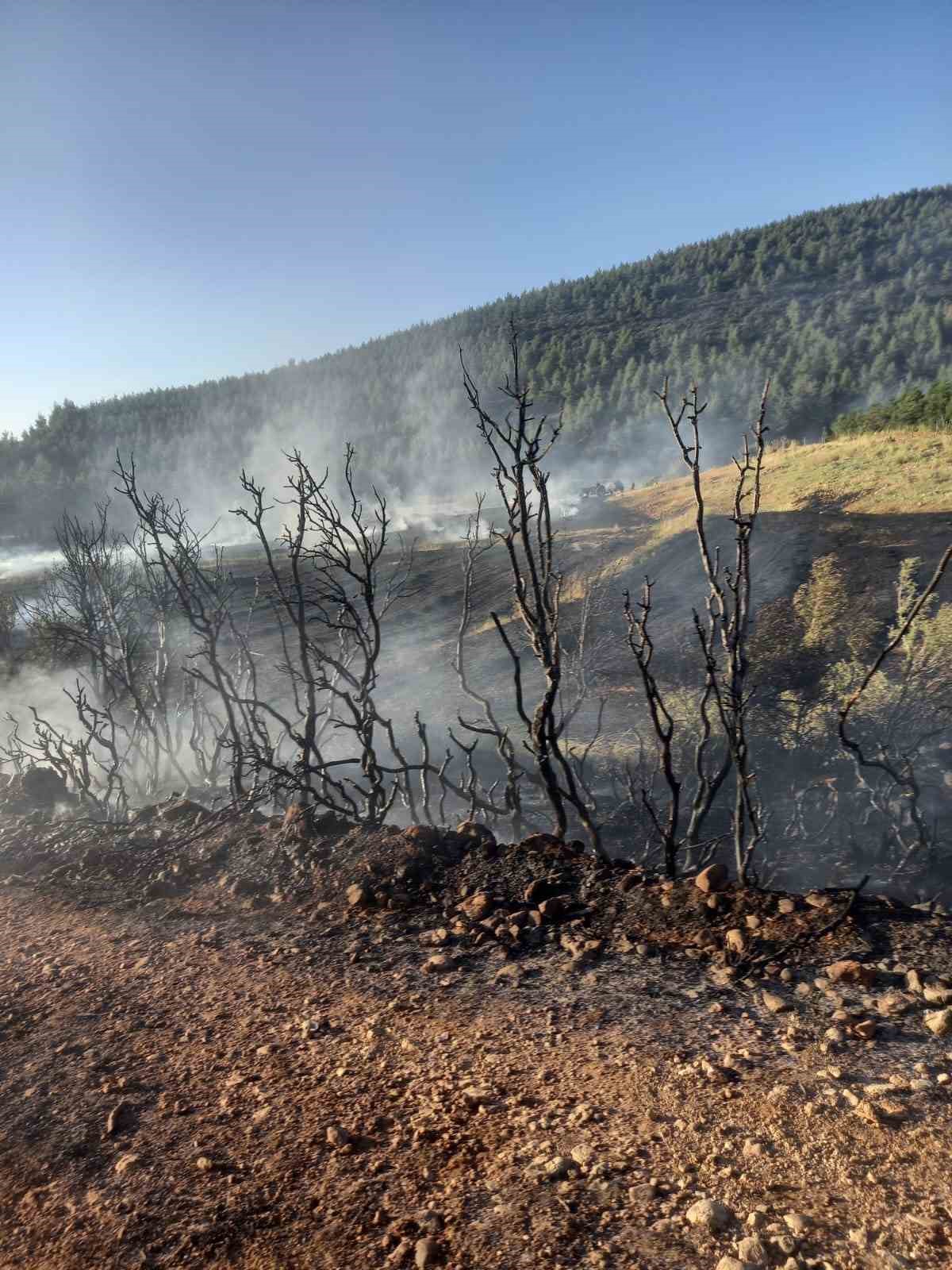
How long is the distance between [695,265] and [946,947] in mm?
87352

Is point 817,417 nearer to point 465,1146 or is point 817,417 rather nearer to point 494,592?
point 494,592

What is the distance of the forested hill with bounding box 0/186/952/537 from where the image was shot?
54.3 m

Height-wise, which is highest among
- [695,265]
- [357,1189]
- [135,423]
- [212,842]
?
[695,265]

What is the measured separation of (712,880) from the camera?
3.89 meters

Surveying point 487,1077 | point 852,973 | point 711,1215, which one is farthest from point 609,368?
point 711,1215

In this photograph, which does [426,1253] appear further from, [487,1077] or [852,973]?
[852,973]

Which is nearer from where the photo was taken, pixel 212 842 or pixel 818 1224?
pixel 818 1224

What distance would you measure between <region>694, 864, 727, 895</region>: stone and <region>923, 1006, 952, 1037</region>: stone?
3.64 ft

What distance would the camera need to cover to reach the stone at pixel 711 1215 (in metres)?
2.14

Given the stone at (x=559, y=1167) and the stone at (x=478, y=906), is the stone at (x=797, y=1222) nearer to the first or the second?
the stone at (x=559, y=1167)

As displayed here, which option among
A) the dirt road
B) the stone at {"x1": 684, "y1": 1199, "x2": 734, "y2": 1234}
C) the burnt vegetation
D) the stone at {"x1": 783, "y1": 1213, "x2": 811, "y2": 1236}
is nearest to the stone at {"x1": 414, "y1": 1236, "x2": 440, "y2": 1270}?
the dirt road

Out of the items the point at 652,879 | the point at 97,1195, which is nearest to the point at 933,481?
the point at 652,879

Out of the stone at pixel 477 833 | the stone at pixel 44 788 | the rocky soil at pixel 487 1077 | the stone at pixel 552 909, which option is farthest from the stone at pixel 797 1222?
the stone at pixel 44 788

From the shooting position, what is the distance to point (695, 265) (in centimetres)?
7988
